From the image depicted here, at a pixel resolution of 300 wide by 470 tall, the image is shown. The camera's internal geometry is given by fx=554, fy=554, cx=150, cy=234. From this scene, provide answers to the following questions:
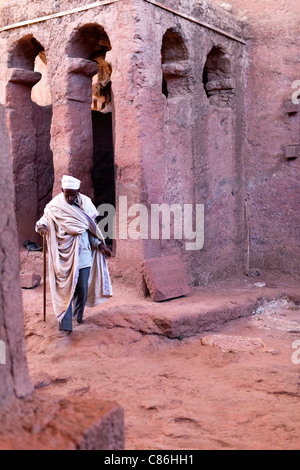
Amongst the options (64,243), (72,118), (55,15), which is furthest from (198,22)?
(64,243)

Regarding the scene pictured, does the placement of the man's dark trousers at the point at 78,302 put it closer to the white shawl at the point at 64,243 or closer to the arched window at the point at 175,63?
the white shawl at the point at 64,243

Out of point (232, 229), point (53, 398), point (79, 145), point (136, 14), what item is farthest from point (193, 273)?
point (53, 398)

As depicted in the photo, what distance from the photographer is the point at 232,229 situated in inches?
328

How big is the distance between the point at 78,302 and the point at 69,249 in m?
0.58

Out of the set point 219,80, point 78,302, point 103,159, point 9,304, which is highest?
point 219,80

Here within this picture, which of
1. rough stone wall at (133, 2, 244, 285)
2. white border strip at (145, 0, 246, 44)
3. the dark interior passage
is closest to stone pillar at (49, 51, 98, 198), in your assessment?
rough stone wall at (133, 2, 244, 285)

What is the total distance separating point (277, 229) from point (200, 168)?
1645 mm

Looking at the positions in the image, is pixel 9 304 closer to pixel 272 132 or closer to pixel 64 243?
pixel 64 243

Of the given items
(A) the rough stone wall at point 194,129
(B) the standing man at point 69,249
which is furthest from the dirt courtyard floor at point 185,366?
(A) the rough stone wall at point 194,129

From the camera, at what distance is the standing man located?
5.70m

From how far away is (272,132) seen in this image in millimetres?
8312

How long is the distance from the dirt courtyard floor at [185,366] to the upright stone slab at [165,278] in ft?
0.44

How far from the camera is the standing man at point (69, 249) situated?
5.70m

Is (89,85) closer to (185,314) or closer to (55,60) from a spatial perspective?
(55,60)
